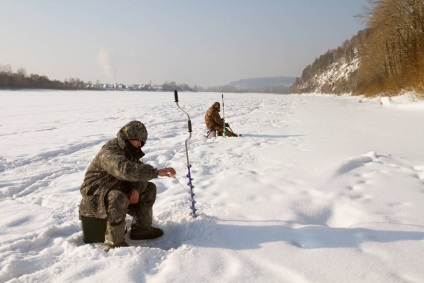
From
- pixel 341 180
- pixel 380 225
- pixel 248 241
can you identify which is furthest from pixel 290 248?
pixel 341 180

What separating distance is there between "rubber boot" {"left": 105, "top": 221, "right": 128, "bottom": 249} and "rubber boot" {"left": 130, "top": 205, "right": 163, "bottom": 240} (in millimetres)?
311

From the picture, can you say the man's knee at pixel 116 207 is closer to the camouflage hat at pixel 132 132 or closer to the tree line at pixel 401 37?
the camouflage hat at pixel 132 132

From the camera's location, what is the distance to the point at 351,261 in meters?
2.89

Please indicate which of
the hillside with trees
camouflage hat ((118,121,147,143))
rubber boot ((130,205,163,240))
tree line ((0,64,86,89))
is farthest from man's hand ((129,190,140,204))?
tree line ((0,64,86,89))

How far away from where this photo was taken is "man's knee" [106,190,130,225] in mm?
3230

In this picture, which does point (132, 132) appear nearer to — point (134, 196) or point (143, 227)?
point (134, 196)

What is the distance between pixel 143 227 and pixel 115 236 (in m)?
0.42

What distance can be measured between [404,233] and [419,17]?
27.2 meters

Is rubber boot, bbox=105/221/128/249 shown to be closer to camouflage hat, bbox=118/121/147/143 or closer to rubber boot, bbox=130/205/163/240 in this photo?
rubber boot, bbox=130/205/163/240

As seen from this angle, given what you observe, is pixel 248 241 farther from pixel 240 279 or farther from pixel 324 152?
pixel 324 152

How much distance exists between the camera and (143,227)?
3.62 meters

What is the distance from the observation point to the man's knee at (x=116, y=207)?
3.23 meters

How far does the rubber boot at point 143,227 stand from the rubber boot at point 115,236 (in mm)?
311

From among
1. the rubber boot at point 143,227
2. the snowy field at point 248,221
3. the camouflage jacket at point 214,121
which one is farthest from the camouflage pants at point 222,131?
the rubber boot at point 143,227
